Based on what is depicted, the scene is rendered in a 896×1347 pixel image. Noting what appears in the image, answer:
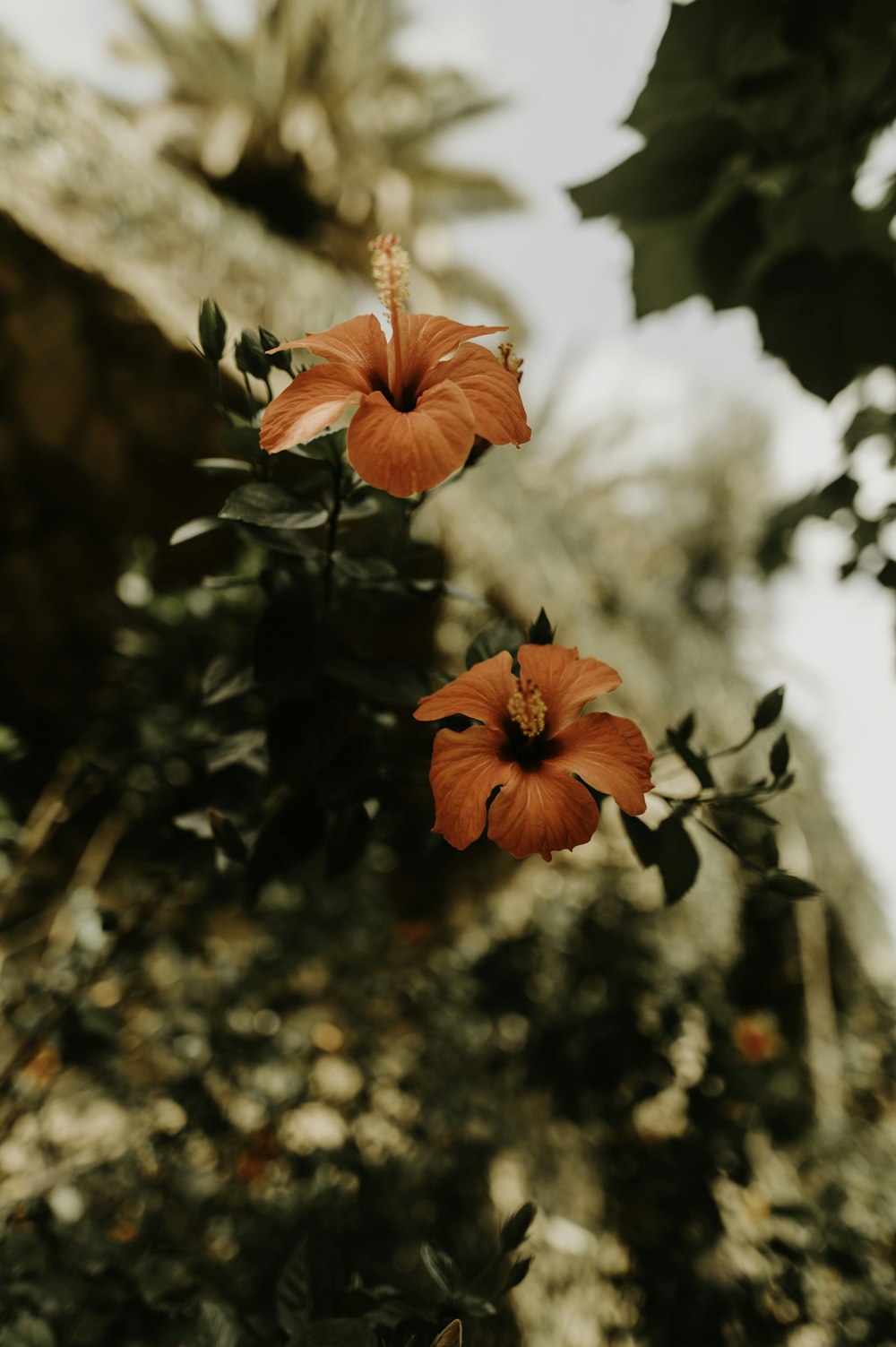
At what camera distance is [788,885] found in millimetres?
682

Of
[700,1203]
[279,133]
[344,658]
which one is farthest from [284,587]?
[279,133]

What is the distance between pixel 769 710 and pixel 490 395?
43 cm

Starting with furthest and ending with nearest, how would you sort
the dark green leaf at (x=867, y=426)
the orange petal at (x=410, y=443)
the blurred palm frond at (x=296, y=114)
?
the blurred palm frond at (x=296, y=114)
the dark green leaf at (x=867, y=426)
the orange petal at (x=410, y=443)

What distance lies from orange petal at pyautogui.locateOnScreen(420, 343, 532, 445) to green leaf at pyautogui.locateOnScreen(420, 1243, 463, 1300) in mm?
730

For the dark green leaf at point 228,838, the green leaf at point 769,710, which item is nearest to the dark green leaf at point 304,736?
the dark green leaf at point 228,838

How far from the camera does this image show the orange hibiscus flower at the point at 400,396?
458 mm

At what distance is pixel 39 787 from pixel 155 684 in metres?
1.14

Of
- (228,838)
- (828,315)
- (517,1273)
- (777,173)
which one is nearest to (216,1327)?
(517,1273)

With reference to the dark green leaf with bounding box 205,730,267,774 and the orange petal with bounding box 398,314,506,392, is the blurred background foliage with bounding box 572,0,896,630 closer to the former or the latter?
the orange petal with bounding box 398,314,506,392

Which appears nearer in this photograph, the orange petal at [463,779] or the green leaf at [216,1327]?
the orange petal at [463,779]

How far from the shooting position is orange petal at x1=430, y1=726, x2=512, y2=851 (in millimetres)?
489

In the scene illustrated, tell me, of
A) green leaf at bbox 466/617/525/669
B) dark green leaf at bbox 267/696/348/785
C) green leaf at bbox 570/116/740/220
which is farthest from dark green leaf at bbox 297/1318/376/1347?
green leaf at bbox 570/116/740/220

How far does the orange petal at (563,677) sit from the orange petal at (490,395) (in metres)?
0.17

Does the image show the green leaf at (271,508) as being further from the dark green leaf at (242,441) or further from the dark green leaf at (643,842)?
the dark green leaf at (643,842)
